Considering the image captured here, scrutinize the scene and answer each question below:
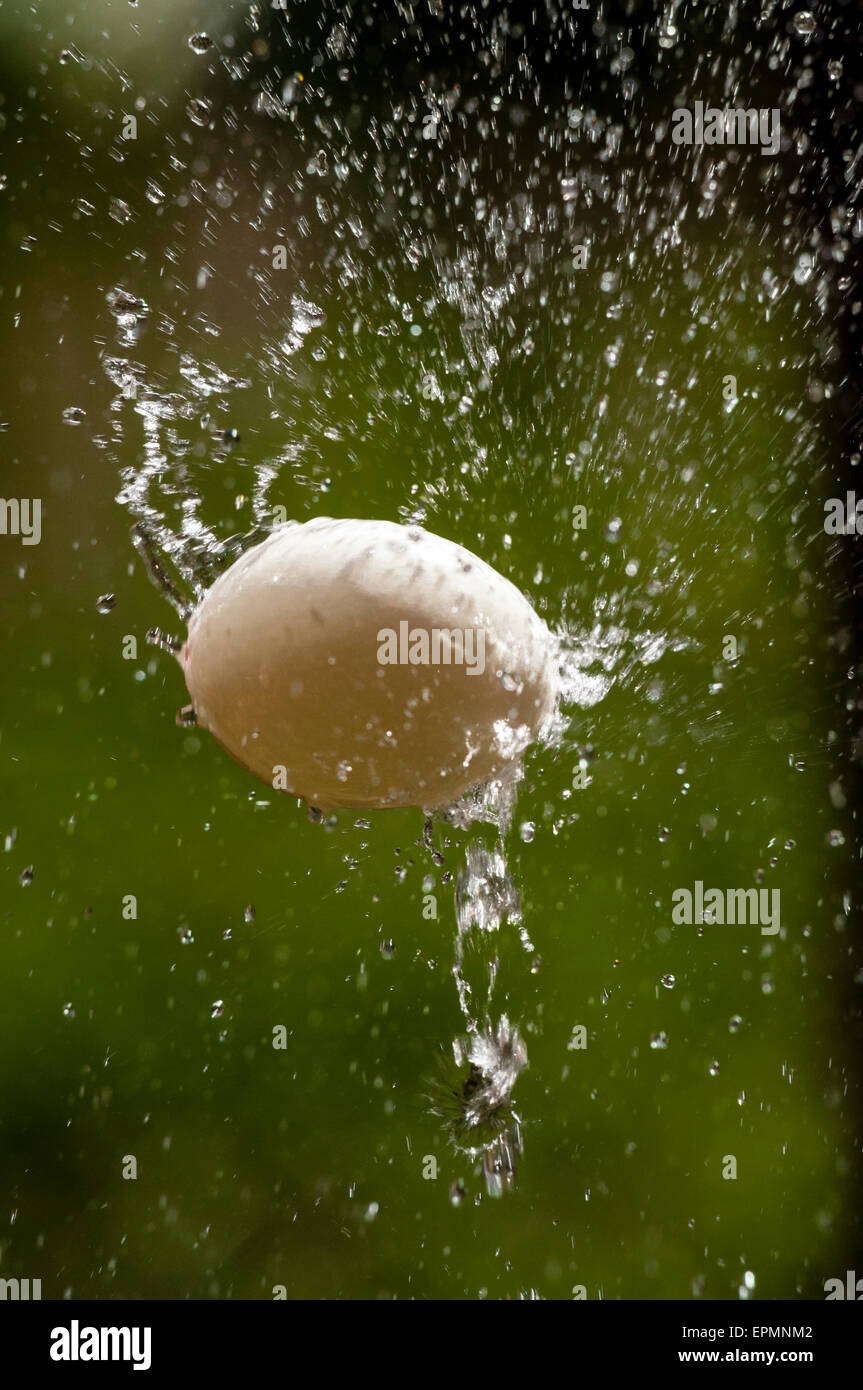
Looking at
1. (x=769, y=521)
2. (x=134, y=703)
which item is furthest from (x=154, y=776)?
(x=769, y=521)

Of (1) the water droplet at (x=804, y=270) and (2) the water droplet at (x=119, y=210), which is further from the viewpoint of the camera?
(1) the water droplet at (x=804, y=270)

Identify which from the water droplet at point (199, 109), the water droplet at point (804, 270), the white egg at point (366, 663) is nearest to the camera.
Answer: the white egg at point (366, 663)

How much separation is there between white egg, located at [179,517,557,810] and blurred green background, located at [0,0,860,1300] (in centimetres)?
54

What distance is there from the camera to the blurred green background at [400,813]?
4.89 ft

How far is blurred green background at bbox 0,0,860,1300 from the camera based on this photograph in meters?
1.49

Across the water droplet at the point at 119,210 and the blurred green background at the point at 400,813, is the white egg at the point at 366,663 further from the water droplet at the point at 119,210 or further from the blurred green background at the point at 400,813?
the water droplet at the point at 119,210

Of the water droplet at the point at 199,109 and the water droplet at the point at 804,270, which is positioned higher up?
the water droplet at the point at 199,109

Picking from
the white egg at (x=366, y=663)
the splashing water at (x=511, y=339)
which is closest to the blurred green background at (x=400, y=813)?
the splashing water at (x=511, y=339)

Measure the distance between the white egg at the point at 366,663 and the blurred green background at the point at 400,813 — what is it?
0.54 m

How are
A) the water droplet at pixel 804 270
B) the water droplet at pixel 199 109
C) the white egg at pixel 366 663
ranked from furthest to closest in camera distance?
the water droplet at pixel 804 270 < the water droplet at pixel 199 109 < the white egg at pixel 366 663

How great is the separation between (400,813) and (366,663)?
2.51ft

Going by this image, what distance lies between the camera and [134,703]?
158 cm

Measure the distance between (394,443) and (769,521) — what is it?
652 millimetres
